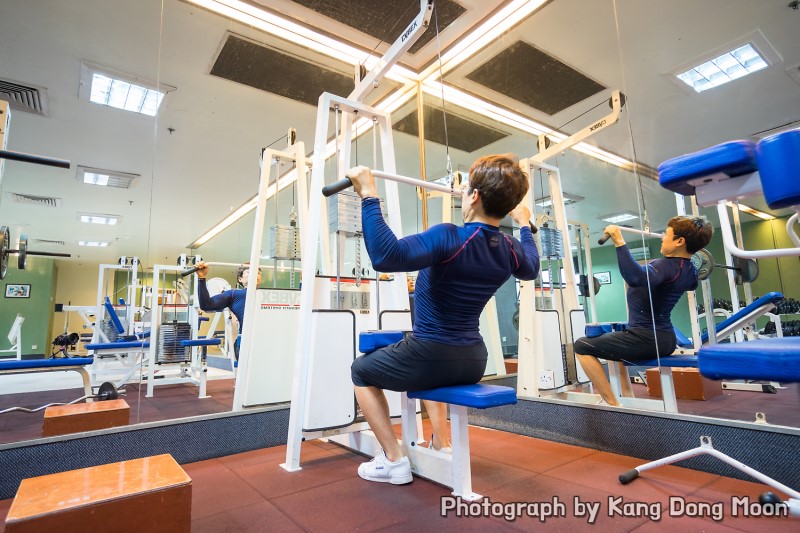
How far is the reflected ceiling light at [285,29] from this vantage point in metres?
3.24

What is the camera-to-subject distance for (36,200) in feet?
8.84

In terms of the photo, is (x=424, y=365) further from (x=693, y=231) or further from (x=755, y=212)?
(x=693, y=231)

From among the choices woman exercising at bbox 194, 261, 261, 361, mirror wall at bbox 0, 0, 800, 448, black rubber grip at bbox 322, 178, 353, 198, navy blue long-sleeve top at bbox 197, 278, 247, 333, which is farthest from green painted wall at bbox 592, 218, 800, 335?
navy blue long-sleeve top at bbox 197, 278, 247, 333

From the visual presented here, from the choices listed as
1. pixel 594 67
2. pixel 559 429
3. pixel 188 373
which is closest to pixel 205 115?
pixel 188 373

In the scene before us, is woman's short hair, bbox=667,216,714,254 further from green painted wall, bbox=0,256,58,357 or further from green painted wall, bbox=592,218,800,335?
green painted wall, bbox=0,256,58,357

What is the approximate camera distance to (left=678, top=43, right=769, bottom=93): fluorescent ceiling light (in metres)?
2.56

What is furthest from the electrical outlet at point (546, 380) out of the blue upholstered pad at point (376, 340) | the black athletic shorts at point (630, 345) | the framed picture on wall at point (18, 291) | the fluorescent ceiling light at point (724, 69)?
the framed picture on wall at point (18, 291)

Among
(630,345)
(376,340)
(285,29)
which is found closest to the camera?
(376,340)

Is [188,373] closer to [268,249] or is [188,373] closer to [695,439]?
[268,249]

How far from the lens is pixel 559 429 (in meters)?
2.72

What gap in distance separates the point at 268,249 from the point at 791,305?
350 centimetres

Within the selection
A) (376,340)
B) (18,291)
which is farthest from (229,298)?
(376,340)

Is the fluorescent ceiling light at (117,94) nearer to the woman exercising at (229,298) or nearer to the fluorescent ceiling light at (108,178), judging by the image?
the fluorescent ceiling light at (108,178)

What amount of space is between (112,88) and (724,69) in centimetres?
424
